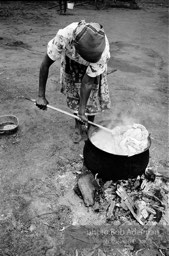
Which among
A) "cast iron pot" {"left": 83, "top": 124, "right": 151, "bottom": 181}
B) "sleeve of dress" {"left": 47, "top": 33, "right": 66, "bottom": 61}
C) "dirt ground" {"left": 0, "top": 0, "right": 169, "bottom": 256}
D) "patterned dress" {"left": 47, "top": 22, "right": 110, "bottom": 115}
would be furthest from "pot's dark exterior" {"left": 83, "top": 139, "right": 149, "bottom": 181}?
"sleeve of dress" {"left": 47, "top": 33, "right": 66, "bottom": 61}

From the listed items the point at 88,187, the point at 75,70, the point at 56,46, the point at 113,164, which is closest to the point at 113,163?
the point at 113,164

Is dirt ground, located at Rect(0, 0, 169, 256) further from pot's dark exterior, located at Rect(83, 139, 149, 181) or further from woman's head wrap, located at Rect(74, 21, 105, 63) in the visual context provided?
woman's head wrap, located at Rect(74, 21, 105, 63)

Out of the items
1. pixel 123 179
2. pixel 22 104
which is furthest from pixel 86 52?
pixel 22 104

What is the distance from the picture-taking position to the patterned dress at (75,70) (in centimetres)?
324

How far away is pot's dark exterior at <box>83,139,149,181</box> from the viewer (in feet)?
10.7

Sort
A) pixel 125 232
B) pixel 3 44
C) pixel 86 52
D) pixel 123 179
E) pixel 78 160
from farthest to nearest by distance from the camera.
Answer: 1. pixel 3 44
2. pixel 78 160
3. pixel 123 179
4. pixel 125 232
5. pixel 86 52

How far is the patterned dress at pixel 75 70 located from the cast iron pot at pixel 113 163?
0.83 m

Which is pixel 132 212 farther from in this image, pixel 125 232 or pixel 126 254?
pixel 126 254

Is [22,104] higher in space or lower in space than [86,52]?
lower

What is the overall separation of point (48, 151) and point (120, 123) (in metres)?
1.47

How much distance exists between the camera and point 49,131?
16.5 feet

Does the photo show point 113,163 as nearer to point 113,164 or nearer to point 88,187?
point 113,164

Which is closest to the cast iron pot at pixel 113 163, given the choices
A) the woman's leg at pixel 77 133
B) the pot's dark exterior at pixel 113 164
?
the pot's dark exterior at pixel 113 164

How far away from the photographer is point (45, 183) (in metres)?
3.85
